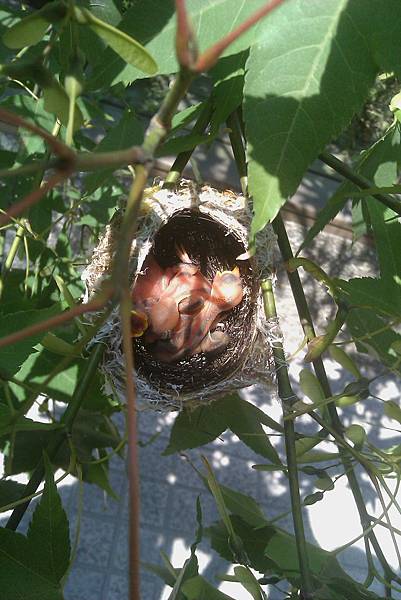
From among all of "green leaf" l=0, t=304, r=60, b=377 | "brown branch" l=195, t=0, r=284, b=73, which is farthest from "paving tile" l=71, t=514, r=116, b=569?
"brown branch" l=195, t=0, r=284, b=73

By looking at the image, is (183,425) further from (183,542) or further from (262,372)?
(183,542)

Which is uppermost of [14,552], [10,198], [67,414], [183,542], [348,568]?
[348,568]

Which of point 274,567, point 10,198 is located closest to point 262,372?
point 274,567

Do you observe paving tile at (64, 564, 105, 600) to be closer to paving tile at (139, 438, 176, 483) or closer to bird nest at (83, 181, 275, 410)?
paving tile at (139, 438, 176, 483)

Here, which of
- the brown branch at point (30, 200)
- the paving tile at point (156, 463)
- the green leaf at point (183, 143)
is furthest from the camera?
the paving tile at point (156, 463)

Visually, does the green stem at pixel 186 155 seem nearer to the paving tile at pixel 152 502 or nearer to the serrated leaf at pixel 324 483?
the serrated leaf at pixel 324 483

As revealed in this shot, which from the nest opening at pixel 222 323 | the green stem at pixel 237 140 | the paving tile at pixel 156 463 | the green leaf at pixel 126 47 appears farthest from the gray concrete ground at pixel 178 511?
the green leaf at pixel 126 47

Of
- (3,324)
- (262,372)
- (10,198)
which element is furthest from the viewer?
(10,198)

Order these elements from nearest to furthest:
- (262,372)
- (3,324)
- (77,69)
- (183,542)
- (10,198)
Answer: (77,69)
(3,324)
(262,372)
(10,198)
(183,542)
